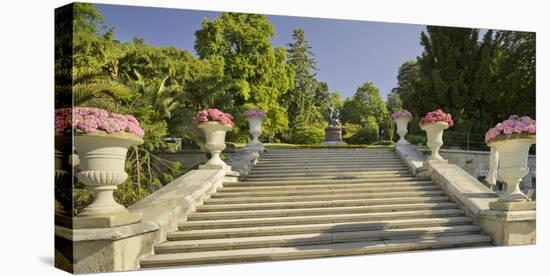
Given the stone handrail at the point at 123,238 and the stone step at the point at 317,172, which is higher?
the stone step at the point at 317,172

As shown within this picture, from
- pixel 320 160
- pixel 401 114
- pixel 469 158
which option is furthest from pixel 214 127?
pixel 469 158

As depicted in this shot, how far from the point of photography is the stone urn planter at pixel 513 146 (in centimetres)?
569

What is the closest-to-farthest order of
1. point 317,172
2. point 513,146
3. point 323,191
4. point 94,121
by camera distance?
point 94,121
point 513,146
point 323,191
point 317,172

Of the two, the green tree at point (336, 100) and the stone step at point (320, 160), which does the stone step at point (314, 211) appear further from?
the green tree at point (336, 100)

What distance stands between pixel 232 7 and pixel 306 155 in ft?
15.4

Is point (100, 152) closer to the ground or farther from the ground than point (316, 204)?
farther from the ground

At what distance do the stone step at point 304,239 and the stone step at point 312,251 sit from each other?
7cm

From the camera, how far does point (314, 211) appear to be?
6016mm

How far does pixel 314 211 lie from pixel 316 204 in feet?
0.79

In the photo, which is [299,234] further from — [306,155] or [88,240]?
[306,155]

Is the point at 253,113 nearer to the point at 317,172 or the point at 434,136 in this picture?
the point at 317,172

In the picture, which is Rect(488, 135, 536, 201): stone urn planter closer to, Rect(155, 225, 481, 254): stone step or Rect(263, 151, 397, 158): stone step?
Rect(155, 225, 481, 254): stone step

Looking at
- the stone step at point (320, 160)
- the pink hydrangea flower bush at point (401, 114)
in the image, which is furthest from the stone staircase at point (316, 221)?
the pink hydrangea flower bush at point (401, 114)

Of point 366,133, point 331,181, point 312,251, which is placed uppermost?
point 366,133
